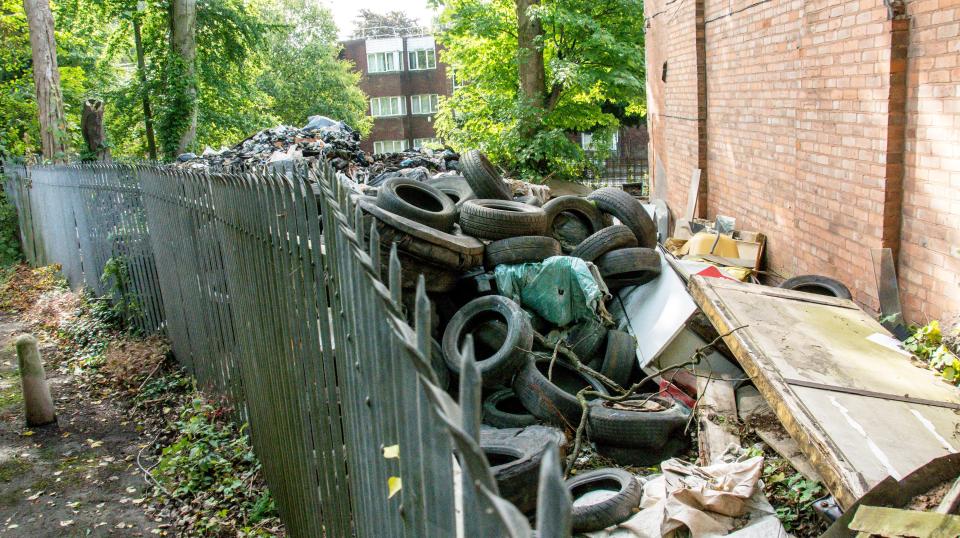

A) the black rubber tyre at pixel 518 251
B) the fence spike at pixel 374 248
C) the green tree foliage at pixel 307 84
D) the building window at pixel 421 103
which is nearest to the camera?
the fence spike at pixel 374 248

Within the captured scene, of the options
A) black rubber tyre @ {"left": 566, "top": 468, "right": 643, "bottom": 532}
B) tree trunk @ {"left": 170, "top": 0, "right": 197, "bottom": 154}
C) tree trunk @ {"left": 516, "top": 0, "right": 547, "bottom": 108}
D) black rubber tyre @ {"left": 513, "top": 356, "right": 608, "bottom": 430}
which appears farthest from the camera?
tree trunk @ {"left": 170, "top": 0, "right": 197, "bottom": 154}

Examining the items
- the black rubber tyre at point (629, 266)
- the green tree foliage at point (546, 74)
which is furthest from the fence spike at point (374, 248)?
the green tree foliage at point (546, 74)

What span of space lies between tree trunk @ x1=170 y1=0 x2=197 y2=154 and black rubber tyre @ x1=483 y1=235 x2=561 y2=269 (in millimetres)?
18650

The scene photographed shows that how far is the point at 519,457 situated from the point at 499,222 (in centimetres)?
312

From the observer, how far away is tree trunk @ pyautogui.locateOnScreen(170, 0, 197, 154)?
23609 mm

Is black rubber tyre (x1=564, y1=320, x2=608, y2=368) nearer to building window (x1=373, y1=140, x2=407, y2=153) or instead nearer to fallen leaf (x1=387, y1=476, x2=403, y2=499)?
fallen leaf (x1=387, y1=476, x2=403, y2=499)

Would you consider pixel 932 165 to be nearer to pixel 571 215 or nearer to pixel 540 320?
pixel 540 320

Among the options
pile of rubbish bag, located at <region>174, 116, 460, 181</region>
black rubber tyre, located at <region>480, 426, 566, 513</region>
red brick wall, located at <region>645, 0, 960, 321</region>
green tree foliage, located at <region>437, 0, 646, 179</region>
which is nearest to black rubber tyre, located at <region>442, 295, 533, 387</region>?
black rubber tyre, located at <region>480, 426, 566, 513</region>

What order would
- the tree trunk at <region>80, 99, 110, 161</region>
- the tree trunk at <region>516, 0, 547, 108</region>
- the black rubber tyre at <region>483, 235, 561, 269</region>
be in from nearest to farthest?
the black rubber tyre at <region>483, 235, 561, 269</region> < the tree trunk at <region>80, 99, 110, 161</region> < the tree trunk at <region>516, 0, 547, 108</region>

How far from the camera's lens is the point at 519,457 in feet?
17.2

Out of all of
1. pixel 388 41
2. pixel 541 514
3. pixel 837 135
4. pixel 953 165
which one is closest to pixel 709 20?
pixel 837 135

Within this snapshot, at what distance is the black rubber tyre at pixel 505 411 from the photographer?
623 centimetres

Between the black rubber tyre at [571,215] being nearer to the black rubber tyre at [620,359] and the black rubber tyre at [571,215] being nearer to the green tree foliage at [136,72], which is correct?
the black rubber tyre at [620,359]

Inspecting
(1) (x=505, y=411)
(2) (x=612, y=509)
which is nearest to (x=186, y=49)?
(1) (x=505, y=411)
